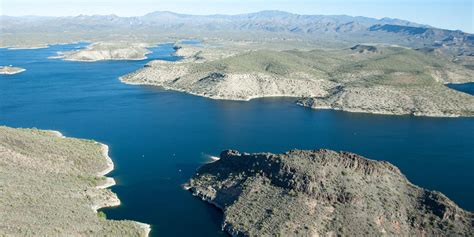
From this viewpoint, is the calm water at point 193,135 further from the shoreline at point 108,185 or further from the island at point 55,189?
the island at point 55,189

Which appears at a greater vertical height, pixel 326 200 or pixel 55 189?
pixel 326 200

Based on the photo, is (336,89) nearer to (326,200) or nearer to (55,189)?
(326,200)

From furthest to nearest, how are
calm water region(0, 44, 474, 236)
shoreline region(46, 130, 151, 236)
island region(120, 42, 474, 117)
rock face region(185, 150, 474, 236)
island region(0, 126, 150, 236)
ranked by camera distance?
island region(120, 42, 474, 117) → calm water region(0, 44, 474, 236) → shoreline region(46, 130, 151, 236) → rock face region(185, 150, 474, 236) → island region(0, 126, 150, 236)

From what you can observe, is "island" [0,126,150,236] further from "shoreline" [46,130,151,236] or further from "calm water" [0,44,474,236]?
"calm water" [0,44,474,236]

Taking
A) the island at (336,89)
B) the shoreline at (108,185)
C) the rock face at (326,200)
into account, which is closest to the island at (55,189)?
the shoreline at (108,185)

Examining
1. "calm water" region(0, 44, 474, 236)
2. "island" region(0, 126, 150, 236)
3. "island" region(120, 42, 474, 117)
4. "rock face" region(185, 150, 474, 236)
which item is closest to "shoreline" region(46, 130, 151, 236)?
"island" region(0, 126, 150, 236)

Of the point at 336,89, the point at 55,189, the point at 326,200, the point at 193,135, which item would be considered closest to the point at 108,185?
the point at 55,189
